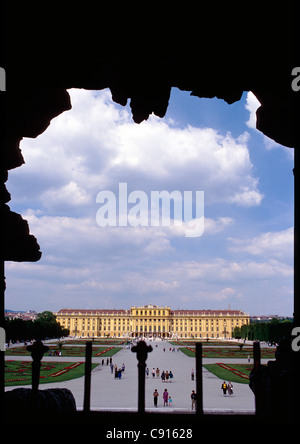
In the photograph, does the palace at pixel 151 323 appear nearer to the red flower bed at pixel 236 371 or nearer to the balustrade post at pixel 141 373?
the red flower bed at pixel 236 371

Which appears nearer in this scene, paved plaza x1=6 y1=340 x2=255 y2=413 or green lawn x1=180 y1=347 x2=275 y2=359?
paved plaza x1=6 y1=340 x2=255 y2=413

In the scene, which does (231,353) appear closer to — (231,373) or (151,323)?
(231,373)

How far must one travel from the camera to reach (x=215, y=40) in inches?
133

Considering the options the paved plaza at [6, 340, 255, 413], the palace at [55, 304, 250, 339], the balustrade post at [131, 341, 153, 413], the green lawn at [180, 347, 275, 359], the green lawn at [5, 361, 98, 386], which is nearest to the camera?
the balustrade post at [131, 341, 153, 413]

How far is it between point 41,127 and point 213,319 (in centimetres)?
13843

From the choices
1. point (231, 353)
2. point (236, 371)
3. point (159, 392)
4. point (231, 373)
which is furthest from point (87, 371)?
point (231, 353)

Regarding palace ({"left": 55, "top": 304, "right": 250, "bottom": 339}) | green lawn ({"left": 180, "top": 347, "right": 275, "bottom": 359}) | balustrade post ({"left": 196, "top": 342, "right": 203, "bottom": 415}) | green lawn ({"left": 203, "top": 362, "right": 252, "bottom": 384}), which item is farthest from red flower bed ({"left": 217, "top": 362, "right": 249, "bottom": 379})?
palace ({"left": 55, "top": 304, "right": 250, "bottom": 339})

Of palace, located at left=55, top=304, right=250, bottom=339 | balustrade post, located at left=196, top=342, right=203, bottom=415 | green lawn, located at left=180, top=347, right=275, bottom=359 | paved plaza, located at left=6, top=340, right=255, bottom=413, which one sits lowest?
palace, located at left=55, top=304, right=250, bottom=339

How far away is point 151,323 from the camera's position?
135 m

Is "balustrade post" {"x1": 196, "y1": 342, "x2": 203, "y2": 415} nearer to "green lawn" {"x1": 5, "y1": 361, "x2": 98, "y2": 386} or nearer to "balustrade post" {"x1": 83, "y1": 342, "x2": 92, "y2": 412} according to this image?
"balustrade post" {"x1": 83, "y1": 342, "x2": 92, "y2": 412}

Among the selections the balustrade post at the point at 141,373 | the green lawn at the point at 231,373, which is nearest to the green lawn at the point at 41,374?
the green lawn at the point at 231,373

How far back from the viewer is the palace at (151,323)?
134375mm

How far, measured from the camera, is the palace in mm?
134375
